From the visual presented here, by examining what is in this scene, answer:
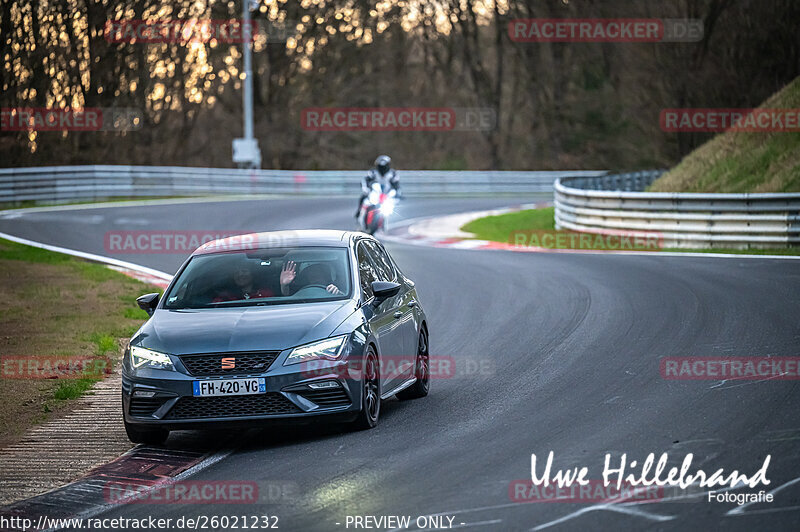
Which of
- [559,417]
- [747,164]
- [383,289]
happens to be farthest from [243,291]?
[747,164]

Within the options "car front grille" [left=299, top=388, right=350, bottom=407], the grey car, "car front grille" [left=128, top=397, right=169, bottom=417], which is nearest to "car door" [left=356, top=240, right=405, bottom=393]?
the grey car

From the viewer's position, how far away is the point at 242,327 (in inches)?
357

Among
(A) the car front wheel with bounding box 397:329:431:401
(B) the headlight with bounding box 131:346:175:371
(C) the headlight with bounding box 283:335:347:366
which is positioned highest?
(C) the headlight with bounding box 283:335:347:366

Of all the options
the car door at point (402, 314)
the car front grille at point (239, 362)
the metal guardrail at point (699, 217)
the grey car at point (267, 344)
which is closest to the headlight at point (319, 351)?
the grey car at point (267, 344)

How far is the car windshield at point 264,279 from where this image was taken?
32.3ft

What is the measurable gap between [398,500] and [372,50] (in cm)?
5266

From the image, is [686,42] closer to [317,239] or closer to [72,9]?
[72,9]

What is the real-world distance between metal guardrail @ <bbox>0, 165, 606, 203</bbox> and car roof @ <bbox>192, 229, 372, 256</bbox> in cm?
2741

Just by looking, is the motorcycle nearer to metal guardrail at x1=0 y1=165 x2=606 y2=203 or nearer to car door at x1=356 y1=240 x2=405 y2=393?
metal guardrail at x1=0 y1=165 x2=606 y2=203

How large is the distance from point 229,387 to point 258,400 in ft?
0.71

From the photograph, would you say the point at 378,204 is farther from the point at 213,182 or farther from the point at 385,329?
the point at 385,329

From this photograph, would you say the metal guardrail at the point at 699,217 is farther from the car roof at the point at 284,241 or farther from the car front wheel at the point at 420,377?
the car roof at the point at 284,241

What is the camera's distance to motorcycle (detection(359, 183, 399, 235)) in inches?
1112

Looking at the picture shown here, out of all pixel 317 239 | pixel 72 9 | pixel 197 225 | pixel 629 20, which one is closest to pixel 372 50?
pixel 629 20
